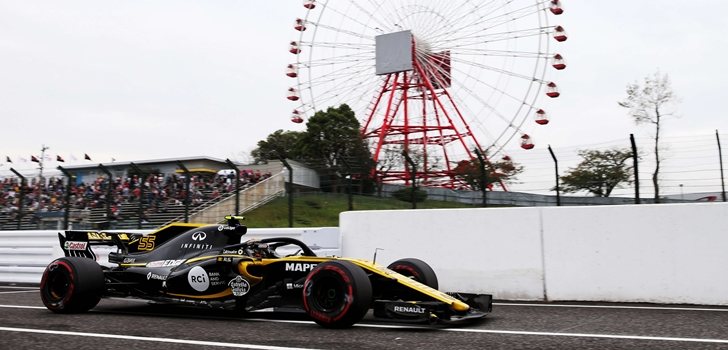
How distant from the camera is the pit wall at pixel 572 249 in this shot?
7.69 metres

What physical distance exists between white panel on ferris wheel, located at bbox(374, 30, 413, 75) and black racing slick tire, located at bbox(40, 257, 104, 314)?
1020 inches

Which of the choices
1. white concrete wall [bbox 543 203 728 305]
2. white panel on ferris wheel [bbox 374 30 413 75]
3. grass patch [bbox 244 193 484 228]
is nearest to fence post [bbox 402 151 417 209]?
grass patch [bbox 244 193 484 228]

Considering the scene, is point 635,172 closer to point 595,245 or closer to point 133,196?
→ point 595,245

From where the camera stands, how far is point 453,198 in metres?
14.4

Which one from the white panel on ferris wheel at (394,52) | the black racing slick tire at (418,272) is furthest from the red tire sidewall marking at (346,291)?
the white panel on ferris wheel at (394,52)

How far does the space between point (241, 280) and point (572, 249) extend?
4171mm

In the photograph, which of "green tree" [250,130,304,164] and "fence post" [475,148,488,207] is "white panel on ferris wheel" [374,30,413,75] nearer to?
"fence post" [475,148,488,207]

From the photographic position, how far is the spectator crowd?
15.1 metres

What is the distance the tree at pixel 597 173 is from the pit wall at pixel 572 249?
3.08 m

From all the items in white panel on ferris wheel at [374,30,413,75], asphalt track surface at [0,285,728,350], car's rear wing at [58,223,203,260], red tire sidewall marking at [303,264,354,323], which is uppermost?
white panel on ferris wheel at [374,30,413,75]

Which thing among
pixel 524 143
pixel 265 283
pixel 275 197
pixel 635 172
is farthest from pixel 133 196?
pixel 524 143

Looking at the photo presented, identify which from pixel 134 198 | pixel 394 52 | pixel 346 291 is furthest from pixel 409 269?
pixel 394 52

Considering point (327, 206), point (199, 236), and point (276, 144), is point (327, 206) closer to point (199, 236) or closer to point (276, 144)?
point (199, 236)

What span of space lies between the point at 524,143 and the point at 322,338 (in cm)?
2585
